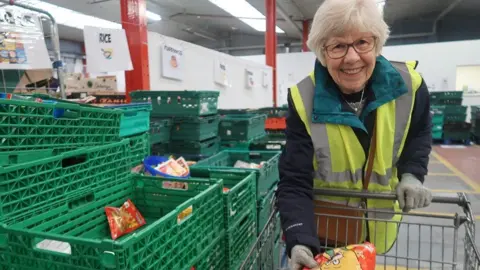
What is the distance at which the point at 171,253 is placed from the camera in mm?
1073

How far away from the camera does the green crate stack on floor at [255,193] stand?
A: 1659mm

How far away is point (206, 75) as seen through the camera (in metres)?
5.25

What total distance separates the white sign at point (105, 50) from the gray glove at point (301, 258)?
8.36 ft

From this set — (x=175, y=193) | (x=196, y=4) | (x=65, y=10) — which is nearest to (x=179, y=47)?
(x=175, y=193)

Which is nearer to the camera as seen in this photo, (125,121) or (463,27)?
(125,121)

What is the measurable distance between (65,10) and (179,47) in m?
7.78

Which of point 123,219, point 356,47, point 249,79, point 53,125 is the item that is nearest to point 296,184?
point 356,47

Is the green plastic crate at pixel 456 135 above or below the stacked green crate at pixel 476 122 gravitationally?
below

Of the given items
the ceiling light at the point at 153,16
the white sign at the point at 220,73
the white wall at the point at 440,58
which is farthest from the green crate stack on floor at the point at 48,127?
the ceiling light at the point at 153,16

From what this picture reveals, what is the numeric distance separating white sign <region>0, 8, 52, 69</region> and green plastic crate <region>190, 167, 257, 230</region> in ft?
4.19

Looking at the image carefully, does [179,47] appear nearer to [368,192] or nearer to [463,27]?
[368,192]

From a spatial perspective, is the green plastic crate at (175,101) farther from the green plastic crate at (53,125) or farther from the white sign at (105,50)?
the green plastic crate at (53,125)

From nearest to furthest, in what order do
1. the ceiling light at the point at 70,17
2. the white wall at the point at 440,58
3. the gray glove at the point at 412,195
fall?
the gray glove at the point at 412,195 → the ceiling light at the point at 70,17 → the white wall at the point at 440,58

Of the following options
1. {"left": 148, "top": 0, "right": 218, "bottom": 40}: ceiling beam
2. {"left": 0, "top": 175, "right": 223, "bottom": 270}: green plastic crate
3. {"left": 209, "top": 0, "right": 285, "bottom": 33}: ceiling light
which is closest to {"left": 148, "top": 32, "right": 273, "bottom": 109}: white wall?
{"left": 0, "top": 175, "right": 223, "bottom": 270}: green plastic crate
